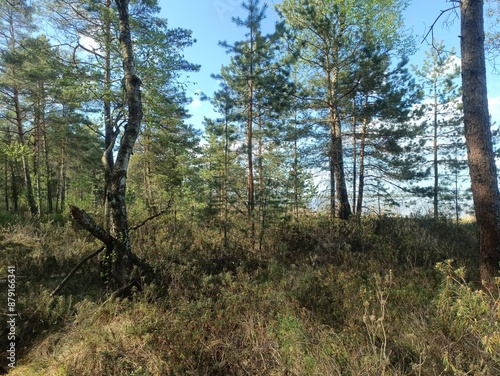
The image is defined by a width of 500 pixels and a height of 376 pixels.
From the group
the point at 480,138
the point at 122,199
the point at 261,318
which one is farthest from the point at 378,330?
the point at 122,199

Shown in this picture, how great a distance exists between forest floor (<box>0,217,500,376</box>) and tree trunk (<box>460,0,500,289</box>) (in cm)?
84

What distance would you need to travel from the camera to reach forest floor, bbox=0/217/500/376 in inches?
89.8

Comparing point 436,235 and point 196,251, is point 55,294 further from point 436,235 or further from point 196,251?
point 436,235

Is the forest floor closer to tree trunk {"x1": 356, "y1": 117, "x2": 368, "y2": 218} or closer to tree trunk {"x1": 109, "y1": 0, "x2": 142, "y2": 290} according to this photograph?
tree trunk {"x1": 109, "y1": 0, "x2": 142, "y2": 290}

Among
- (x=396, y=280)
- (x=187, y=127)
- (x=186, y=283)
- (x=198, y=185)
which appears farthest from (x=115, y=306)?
(x=187, y=127)

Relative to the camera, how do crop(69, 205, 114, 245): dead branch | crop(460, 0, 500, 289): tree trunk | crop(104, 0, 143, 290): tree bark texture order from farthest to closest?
crop(104, 0, 143, 290): tree bark texture < crop(460, 0, 500, 289): tree trunk < crop(69, 205, 114, 245): dead branch

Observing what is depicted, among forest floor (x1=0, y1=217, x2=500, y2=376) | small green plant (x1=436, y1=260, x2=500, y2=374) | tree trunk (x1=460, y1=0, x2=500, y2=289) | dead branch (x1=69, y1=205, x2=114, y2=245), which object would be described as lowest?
forest floor (x1=0, y1=217, x2=500, y2=376)

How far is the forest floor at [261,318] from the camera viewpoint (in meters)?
2.28

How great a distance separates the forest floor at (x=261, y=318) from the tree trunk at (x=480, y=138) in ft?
2.76

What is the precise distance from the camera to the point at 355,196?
13.0 meters

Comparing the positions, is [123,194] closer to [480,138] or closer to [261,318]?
[261,318]

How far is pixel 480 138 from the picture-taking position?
4.26m

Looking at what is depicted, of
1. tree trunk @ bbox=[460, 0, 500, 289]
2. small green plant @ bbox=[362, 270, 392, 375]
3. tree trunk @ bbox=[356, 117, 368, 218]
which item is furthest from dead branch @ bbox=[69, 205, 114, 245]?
tree trunk @ bbox=[356, 117, 368, 218]

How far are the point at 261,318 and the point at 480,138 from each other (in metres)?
4.50
